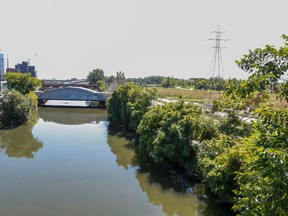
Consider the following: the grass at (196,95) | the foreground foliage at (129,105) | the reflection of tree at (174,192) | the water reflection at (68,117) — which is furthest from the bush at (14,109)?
the grass at (196,95)

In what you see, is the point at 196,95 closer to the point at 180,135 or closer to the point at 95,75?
the point at 180,135

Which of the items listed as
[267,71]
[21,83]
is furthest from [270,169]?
[21,83]

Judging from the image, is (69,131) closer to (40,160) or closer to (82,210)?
(40,160)

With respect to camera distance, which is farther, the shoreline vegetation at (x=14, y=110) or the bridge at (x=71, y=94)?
the bridge at (x=71, y=94)

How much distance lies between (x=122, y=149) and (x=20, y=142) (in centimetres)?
1038

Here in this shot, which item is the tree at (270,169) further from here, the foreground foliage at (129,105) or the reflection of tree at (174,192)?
the foreground foliage at (129,105)

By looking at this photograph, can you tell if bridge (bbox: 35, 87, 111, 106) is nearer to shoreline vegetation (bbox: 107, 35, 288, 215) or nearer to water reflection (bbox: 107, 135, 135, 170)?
shoreline vegetation (bbox: 107, 35, 288, 215)

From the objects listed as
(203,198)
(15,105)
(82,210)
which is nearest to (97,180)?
(82,210)

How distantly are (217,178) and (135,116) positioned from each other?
1492 cm

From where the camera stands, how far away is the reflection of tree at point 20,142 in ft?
80.0

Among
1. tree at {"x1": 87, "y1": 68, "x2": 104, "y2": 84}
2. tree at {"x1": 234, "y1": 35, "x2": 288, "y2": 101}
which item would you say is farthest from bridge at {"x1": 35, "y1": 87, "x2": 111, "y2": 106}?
tree at {"x1": 234, "y1": 35, "x2": 288, "y2": 101}

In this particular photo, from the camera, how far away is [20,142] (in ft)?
91.4

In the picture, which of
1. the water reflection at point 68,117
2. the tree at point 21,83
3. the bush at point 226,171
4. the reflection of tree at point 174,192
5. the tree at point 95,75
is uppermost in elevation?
the tree at point 95,75

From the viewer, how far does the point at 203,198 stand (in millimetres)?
15180
